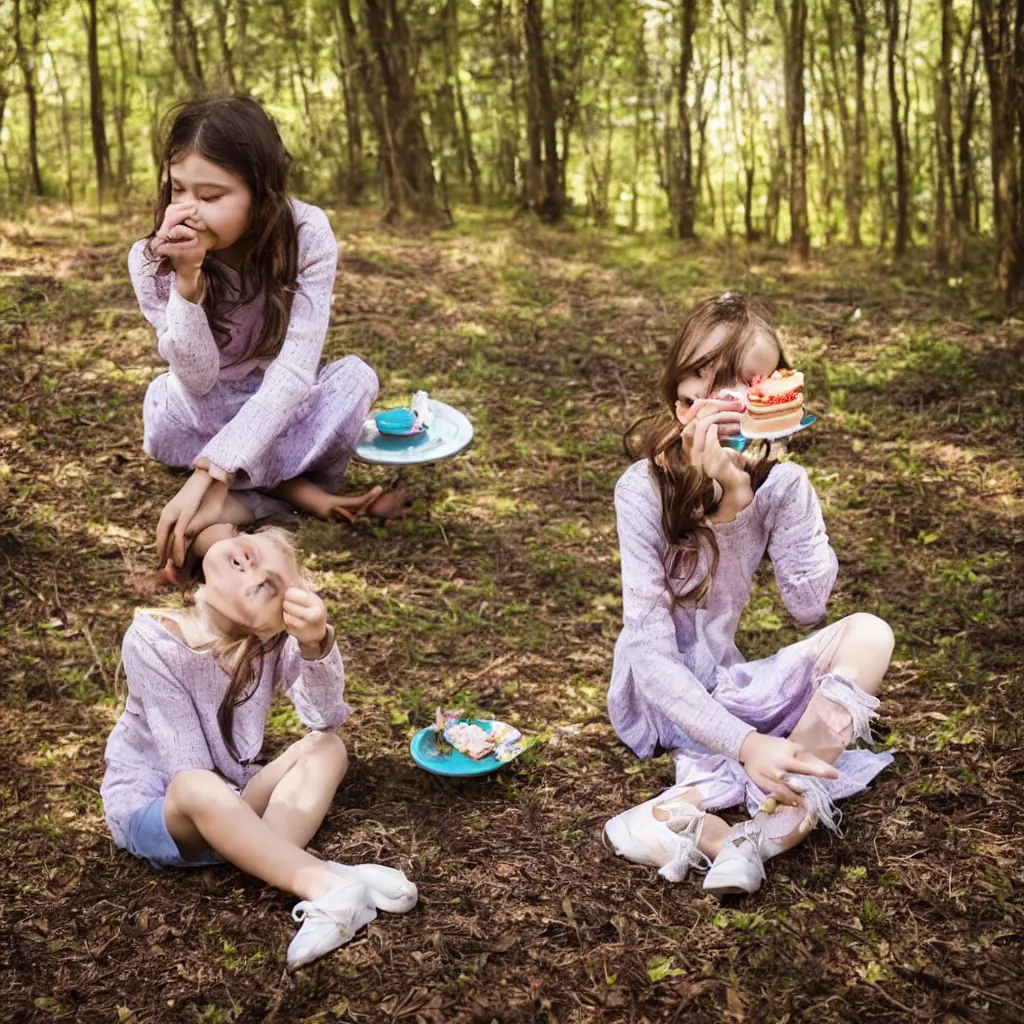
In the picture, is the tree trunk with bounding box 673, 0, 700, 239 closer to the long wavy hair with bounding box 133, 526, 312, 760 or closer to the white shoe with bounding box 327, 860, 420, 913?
the long wavy hair with bounding box 133, 526, 312, 760

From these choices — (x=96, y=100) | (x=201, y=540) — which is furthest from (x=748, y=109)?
(x=201, y=540)

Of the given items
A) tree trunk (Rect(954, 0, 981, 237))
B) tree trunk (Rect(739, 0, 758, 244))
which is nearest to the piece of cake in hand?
tree trunk (Rect(954, 0, 981, 237))

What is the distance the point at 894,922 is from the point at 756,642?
48.0 inches

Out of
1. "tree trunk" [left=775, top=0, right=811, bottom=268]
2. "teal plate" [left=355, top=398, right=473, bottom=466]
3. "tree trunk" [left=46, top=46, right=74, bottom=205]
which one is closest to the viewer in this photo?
"teal plate" [left=355, top=398, right=473, bottom=466]

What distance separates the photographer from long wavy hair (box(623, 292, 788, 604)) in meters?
2.45

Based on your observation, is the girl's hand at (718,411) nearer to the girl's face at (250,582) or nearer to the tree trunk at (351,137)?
the girl's face at (250,582)

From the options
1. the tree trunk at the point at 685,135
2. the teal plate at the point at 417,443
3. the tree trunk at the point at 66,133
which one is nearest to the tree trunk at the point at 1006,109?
the tree trunk at the point at 685,135

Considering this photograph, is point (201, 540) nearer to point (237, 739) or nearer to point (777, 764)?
point (237, 739)

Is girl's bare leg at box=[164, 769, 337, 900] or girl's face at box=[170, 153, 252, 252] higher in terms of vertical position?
girl's face at box=[170, 153, 252, 252]

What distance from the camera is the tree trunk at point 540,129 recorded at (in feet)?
26.4

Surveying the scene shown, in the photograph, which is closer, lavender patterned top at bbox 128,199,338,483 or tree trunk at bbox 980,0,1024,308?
lavender patterned top at bbox 128,199,338,483

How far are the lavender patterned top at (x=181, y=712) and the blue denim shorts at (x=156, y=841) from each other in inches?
1.2

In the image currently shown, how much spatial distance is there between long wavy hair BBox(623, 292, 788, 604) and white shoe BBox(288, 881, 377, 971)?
983 millimetres

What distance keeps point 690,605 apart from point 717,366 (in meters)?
0.56
